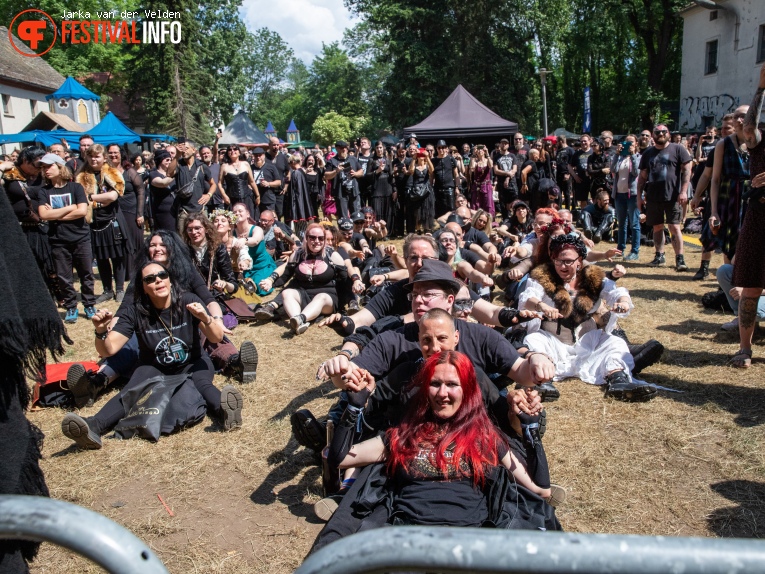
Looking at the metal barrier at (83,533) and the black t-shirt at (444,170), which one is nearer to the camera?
the metal barrier at (83,533)

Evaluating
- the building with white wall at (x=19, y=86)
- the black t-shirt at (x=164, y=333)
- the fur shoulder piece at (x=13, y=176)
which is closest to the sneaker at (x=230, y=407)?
the black t-shirt at (x=164, y=333)

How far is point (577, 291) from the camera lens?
5211 millimetres

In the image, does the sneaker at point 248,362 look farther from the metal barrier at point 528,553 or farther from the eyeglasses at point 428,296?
the metal barrier at point 528,553

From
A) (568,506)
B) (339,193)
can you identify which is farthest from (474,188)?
(568,506)

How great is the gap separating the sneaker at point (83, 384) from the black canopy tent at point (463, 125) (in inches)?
649

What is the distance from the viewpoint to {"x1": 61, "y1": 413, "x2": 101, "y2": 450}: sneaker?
167 inches

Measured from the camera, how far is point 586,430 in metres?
4.39

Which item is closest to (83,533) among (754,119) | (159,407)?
(159,407)

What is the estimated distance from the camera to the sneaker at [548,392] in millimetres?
4891

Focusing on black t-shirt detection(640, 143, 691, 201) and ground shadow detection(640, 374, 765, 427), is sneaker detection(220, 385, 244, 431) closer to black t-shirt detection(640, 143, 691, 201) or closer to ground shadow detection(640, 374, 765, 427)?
ground shadow detection(640, 374, 765, 427)

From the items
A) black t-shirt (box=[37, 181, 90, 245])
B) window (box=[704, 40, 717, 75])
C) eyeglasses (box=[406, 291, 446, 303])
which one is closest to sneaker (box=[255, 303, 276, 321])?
black t-shirt (box=[37, 181, 90, 245])

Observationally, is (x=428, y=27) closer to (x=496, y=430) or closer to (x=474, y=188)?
(x=474, y=188)

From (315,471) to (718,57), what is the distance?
1199 inches

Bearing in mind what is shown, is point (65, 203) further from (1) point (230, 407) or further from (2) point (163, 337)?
(1) point (230, 407)
